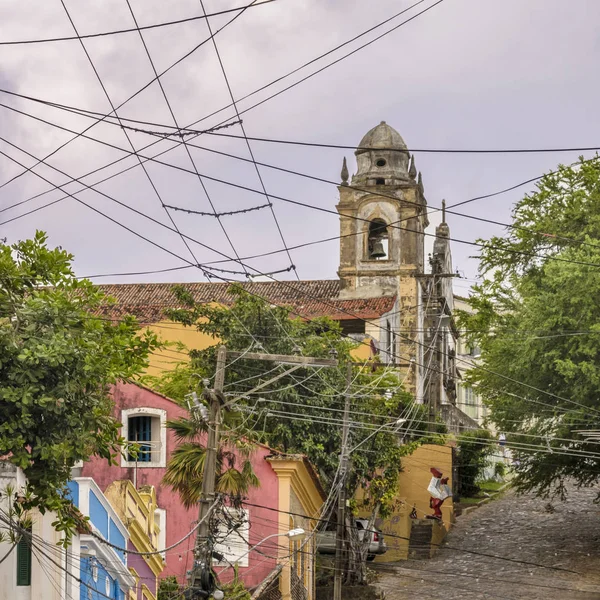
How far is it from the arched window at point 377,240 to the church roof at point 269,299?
170 centimetres

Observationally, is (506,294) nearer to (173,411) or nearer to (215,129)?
(173,411)

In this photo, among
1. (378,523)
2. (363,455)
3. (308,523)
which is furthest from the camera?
(378,523)

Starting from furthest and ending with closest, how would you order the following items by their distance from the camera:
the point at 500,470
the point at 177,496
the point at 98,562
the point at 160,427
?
the point at 500,470, the point at 160,427, the point at 177,496, the point at 98,562

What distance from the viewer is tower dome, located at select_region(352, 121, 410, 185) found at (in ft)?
166

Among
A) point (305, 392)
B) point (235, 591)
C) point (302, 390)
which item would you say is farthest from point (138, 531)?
point (305, 392)

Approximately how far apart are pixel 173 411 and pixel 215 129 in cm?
1309

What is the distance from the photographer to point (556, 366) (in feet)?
112

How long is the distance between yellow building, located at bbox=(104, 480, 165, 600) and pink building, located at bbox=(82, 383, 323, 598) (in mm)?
3284

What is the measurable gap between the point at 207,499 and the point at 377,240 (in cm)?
3168

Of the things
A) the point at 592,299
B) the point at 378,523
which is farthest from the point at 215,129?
the point at 378,523

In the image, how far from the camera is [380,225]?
163 ft

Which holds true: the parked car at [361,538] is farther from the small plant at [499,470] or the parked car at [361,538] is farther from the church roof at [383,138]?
the church roof at [383,138]

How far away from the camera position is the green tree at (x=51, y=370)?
16.9 m

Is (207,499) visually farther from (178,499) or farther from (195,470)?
(178,499)
